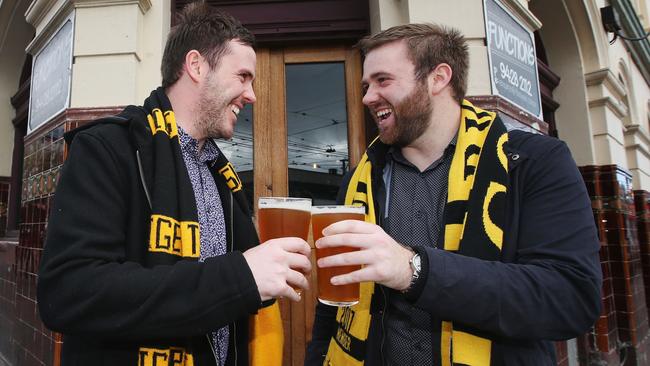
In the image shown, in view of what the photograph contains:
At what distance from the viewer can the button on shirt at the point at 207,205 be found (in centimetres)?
125

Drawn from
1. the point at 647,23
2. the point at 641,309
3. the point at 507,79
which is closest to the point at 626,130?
the point at 641,309

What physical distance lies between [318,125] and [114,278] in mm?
2312

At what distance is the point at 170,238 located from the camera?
105cm

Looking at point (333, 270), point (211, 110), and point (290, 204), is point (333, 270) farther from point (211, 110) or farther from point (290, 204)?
point (211, 110)

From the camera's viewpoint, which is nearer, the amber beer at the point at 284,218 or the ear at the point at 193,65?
the amber beer at the point at 284,218

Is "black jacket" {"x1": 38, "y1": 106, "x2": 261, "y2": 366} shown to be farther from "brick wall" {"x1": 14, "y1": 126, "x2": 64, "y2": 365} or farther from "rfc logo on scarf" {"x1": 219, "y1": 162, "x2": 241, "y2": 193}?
"brick wall" {"x1": 14, "y1": 126, "x2": 64, "y2": 365}

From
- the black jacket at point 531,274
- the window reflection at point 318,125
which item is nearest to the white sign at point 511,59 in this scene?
the window reflection at point 318,125

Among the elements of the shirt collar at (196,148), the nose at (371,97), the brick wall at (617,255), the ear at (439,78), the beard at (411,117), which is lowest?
the brick wall at (617,255)

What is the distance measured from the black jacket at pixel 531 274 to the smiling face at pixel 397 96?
340mm

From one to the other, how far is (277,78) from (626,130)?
248 inches

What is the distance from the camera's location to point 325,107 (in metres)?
3.04

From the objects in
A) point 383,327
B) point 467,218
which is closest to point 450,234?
point 467,218

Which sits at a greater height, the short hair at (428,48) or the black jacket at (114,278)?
the short hair at (428,48)

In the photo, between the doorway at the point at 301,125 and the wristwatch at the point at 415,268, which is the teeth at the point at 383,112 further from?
the doorway at the point at 301,125
